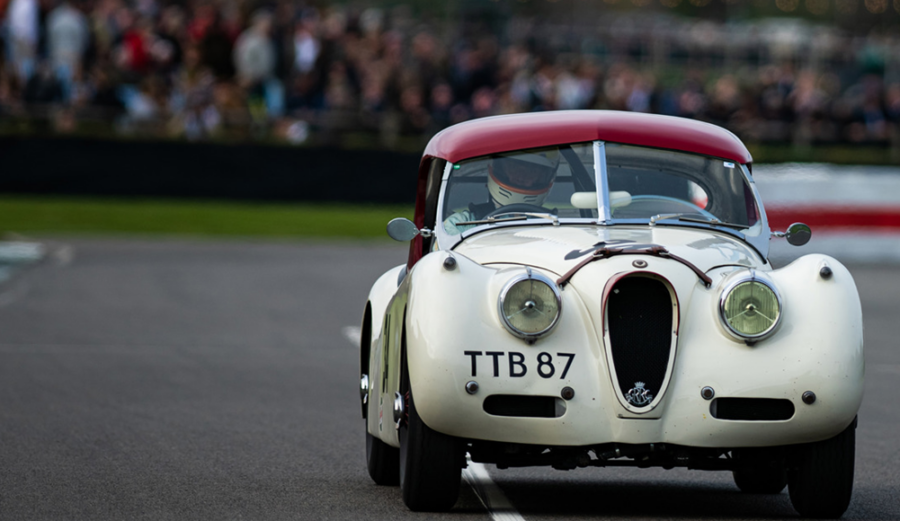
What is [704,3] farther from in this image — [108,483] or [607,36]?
[108,483]

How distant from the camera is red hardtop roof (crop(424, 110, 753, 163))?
677 cm

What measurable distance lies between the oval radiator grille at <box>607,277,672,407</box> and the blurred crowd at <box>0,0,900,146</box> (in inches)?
769

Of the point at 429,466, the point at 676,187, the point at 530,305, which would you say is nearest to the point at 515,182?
the point at 676,187

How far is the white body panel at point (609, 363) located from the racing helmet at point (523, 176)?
934mm

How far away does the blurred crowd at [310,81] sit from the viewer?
2461 cm

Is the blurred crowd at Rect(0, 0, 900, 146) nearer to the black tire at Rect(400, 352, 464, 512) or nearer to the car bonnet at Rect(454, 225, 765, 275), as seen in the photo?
the car bonnet at Rect(454, 225, 765, 275)

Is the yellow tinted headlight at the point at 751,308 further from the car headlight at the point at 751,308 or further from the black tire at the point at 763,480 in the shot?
the black tire at the point at 763,480

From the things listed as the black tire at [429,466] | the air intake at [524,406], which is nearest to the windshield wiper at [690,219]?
the air intake at [524,406]

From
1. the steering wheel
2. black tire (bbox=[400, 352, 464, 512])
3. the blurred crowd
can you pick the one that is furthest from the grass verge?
black tire (bbox=[400, 352, 464, 512])

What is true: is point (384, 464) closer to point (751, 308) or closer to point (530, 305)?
point (530, 305)

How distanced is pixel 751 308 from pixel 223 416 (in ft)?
13.0

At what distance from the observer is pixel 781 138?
30312 millimetres

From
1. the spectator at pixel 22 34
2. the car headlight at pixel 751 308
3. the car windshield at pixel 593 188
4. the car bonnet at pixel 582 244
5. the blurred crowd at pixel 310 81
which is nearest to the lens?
the car headlight at pixel 751 308

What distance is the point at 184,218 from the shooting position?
24.9 metres
